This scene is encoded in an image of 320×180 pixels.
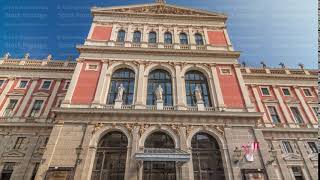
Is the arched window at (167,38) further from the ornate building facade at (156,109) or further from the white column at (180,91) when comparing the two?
the white column at (180,91)

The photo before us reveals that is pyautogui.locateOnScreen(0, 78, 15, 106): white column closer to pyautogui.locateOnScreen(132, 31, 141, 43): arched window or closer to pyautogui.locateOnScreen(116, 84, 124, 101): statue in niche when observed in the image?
pyautogui.locateOnScreen(116, 84, 124, 101): statue in niche

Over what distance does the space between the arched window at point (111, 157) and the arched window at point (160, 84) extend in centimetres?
476

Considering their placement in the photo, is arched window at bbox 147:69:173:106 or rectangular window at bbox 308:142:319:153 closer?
arched window at bbox 147:69:173:106

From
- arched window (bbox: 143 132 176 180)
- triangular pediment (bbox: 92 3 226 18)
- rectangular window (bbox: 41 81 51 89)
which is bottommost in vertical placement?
arched window (bbox: 143 132 176 180)

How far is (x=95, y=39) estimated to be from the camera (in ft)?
89.6

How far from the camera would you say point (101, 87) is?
23.0 meters

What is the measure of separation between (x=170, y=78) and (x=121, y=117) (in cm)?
725

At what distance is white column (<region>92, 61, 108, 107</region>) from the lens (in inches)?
855

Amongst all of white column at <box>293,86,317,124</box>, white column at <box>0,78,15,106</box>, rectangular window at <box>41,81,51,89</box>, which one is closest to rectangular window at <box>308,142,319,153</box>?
white column at <box>293,86,317,124</box>

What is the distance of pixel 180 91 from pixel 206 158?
683 cm

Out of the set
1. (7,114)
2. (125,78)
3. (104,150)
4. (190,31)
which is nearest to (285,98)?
(190,31)

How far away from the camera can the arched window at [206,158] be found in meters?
18.7

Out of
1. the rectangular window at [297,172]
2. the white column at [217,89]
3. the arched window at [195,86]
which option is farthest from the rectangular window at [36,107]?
the rectangular window at [297,172]

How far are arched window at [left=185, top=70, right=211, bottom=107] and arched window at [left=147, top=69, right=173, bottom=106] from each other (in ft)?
6.20
